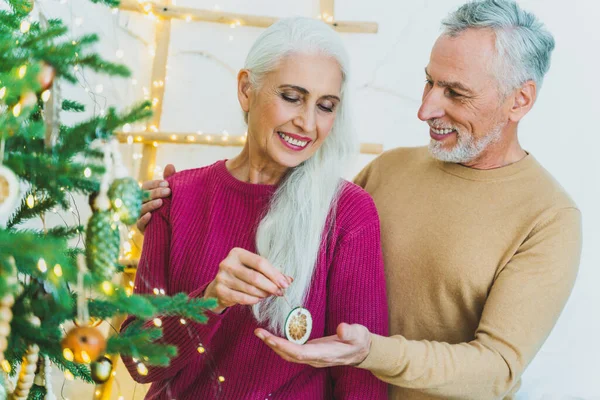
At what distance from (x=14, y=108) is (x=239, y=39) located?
5.59 ft

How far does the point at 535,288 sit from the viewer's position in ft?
4.58

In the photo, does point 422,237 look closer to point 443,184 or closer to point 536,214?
point 443,184

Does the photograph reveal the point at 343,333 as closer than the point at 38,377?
No

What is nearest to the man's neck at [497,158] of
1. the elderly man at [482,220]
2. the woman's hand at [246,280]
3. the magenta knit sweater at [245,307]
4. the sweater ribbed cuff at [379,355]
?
the elderly man at [482,220]

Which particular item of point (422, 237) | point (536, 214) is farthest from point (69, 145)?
point (536, 214)

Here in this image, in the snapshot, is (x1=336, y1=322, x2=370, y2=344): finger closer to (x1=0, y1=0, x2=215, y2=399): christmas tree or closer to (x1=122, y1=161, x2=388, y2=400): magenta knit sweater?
(x1=122, y1=161, x2=388, y2=400): magenta knit sweater

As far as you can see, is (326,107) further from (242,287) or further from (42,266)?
(42,266)

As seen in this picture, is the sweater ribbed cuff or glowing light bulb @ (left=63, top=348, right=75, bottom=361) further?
the sweater ribbed cuff

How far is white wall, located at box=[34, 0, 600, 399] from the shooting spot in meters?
2.02

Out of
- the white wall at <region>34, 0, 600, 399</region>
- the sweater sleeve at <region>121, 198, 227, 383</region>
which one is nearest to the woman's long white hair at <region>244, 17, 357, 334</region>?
the sweater sleeve at <region>121, 198, 227, 383</region>

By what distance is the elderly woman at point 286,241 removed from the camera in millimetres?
1392

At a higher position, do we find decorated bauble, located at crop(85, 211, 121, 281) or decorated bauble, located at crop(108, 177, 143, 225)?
decorated bauble, located at crop(108, 177, 143, 225)

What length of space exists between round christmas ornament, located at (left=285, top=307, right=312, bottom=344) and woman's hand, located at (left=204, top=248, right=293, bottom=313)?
0.14 metres

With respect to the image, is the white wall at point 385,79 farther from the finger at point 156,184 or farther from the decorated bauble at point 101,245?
the decorated bauble at point 101,245
